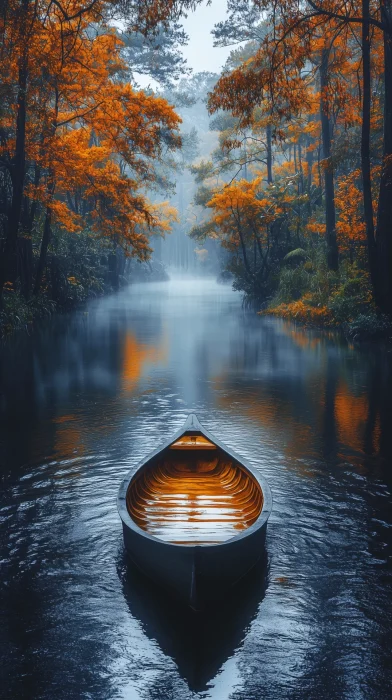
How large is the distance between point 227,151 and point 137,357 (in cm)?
1381

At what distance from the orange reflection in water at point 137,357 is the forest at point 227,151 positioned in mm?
4183

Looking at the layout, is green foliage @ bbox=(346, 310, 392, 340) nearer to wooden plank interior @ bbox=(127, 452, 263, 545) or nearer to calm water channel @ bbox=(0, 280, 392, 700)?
calm water channel @ bbox=(0, 280, 392, 700)

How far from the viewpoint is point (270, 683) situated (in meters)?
4.51

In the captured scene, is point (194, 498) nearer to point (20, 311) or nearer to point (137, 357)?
point (137, 357)

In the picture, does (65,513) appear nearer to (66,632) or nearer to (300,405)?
(66,632)

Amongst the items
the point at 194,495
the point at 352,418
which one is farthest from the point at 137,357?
the point at 194,495

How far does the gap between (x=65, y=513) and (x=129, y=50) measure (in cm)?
4431

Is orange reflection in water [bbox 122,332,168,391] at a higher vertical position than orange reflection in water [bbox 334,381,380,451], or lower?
higher

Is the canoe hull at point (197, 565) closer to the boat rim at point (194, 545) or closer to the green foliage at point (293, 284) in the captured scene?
the boat rim at point (194, 545)

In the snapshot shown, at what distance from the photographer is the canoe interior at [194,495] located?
6066mm

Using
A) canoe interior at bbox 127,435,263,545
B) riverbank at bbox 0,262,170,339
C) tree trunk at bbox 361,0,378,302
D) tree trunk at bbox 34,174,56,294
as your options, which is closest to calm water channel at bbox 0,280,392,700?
canoe interior at bbox 127,435,263,545

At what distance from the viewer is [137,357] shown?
19.1 m

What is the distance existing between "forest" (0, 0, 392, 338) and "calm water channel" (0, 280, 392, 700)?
6.30m

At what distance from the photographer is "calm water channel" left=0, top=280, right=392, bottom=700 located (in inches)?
183
